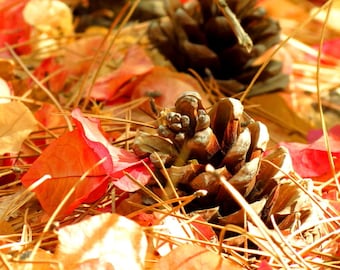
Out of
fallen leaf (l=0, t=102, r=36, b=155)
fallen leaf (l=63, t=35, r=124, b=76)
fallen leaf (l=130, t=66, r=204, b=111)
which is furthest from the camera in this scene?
fallen leaf (l=63, t=35, r=124, b=76)

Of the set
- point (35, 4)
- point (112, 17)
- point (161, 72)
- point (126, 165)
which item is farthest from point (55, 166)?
point (112, 17)

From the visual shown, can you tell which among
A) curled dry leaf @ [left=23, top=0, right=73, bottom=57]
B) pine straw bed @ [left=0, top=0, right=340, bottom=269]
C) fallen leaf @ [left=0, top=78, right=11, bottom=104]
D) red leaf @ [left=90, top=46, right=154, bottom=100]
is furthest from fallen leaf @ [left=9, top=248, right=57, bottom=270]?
curled dry leaf @ [left=23, top=0, right=73, bottom=57]

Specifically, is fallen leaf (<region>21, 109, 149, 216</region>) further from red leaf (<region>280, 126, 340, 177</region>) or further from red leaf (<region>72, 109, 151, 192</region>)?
red leaf (<region>280, 126, 340, 177</region>)

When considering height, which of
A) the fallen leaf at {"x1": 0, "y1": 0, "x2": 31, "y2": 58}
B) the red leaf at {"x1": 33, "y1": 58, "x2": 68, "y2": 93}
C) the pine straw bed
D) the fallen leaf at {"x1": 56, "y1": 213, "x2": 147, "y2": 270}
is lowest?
the red leaf at {"x1": 33, "y1": 58, "x2": 68, "y2": 93}

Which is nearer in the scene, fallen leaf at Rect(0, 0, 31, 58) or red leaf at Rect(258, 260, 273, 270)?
red leaf at Rect(258, 260, 273, 270)

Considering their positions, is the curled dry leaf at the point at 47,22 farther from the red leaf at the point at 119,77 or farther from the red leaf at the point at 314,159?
the red leaf at the point at 314,159

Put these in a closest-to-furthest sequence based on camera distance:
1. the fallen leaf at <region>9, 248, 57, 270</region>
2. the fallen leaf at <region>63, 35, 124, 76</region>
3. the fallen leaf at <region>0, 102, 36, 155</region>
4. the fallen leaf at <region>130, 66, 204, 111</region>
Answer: the fallen leaf at <region>9, 248, 57, 270</region>, the fallen leaf at <region>0, 102, 36, 155</region>, the fallen leaf at <region>130, 66, 204, 111</region>, the fallen leaf at <region>63, 35, 124, 76</region>
